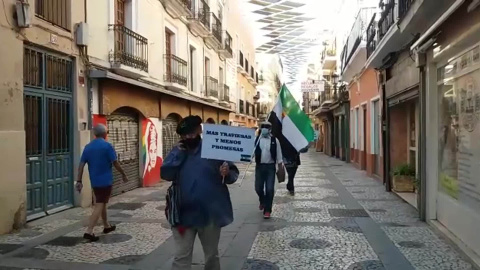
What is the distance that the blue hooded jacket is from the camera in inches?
165

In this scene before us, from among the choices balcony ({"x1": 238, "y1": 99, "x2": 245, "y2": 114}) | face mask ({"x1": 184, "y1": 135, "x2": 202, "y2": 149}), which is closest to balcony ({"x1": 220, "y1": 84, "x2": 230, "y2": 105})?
balcony ({"x1": 238, "y1": 99, "x2": 245, "y2": 114})

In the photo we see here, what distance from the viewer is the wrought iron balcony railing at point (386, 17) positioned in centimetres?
1108

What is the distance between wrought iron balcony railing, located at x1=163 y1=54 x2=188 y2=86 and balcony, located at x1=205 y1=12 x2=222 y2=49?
17.1 feet

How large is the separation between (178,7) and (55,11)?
27.5 feet

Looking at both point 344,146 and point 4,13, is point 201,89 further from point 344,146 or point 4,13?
point 4,13

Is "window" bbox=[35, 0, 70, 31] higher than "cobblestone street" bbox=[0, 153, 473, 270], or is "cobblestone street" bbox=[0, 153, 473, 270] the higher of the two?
"window" bbox=[35, 0, 70, 31]

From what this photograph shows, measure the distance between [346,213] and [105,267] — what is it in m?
5.12

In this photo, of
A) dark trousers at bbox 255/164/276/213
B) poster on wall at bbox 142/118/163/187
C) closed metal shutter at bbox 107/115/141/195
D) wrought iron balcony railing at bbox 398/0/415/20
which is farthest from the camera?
poster on wall at bbox 142/118/163/187

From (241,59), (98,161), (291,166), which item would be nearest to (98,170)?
(98,161)

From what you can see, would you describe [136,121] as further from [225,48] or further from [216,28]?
[225,48]

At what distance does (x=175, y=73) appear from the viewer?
17203 millimetres

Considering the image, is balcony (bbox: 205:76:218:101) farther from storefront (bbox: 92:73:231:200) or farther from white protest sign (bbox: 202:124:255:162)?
white protest sign (bbox: 202:124:255:162)

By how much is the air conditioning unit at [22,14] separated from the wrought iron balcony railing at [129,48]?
389 cm

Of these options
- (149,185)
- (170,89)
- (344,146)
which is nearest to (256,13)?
(344,146)
